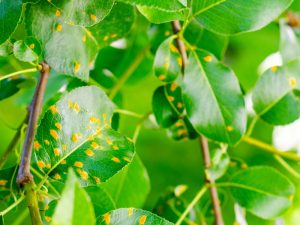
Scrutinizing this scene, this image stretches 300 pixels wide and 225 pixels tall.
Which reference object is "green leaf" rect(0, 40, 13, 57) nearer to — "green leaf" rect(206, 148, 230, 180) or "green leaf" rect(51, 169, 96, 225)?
"green leaf" rect(51, 169, 96, 225)

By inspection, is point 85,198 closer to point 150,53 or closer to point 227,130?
point 227,130

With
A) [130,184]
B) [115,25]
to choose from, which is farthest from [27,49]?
[130,184]

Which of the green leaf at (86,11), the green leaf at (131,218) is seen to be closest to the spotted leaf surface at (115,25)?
the green leaf at (86,11)

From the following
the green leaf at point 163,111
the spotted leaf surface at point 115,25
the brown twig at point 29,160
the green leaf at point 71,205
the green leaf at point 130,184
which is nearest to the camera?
the green leaf at point 71,205

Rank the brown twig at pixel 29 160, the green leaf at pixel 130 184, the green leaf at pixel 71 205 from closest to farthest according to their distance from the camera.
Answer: the green leaf at pixel 71 205 < the brown twig at pixel 29 160 < the green leaf at pixel 130 184

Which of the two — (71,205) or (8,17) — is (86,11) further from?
(71,205)

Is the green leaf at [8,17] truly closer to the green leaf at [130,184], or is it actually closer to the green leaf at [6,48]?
the green leaf at [6,48]

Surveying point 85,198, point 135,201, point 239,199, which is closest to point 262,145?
point 239,199
